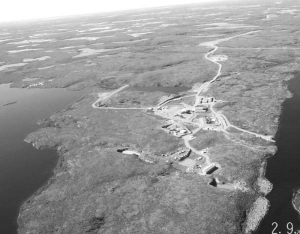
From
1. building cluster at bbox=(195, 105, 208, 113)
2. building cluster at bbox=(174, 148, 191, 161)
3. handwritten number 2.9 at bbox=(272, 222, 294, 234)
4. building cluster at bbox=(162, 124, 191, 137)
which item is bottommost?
handwritten number 2.9 at bbox=(272, 222, 294, 234)

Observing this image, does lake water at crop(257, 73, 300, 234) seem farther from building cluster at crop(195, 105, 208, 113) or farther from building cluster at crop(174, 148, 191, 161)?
building cluster at crop(195, 105, 208, 113)

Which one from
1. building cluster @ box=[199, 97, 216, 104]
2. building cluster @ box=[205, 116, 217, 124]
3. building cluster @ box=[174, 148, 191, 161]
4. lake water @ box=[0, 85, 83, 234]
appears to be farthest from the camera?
building cluster @ box=[199, 97, 216, 104]

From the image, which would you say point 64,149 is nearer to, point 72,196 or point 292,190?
point 72,196

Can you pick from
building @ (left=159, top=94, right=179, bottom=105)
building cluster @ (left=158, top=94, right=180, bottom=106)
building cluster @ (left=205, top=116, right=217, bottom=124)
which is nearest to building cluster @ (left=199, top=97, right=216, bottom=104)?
building cluster @ (left=158, top=94, right=180, bottom=106)

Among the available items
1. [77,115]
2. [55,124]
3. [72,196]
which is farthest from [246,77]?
[72,196]

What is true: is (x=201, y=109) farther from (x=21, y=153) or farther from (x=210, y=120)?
(x=21, y=153)

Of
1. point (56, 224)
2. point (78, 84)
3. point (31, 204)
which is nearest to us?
point (56, 224)
